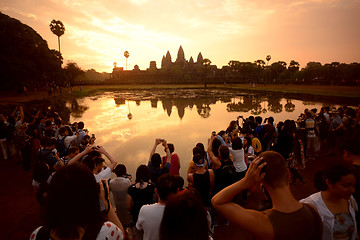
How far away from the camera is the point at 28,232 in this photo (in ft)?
13.1

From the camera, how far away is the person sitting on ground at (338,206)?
2098 millimetres

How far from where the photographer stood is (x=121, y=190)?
3.39m

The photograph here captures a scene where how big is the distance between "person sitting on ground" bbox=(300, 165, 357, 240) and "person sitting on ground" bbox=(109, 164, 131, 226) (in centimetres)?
295

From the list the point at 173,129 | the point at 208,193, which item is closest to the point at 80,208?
the point at 208,193

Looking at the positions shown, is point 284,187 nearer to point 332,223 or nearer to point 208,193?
point 332,223

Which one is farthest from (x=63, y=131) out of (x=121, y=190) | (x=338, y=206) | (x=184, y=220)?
(x=338, y=206)

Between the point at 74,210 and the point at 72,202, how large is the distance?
6cm

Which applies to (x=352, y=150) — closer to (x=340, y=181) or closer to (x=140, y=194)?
(x=340, y=181)

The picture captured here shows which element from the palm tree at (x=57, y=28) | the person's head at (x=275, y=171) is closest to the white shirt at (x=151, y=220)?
the person's head at (x=275, y=171)

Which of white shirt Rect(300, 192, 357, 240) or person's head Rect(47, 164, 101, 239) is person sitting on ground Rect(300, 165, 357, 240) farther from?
person's head Rect(47, 164, 101, 239)

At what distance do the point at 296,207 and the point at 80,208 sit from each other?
173 centimetres

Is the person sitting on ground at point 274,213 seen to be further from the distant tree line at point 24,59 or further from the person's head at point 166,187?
the distant tree line at point 24,59

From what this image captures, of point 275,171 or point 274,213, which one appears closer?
point 274,213

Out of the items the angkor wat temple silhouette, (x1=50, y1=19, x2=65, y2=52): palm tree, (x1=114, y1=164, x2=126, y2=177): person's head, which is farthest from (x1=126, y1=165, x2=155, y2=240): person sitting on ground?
the angkor wat temple silhouette
